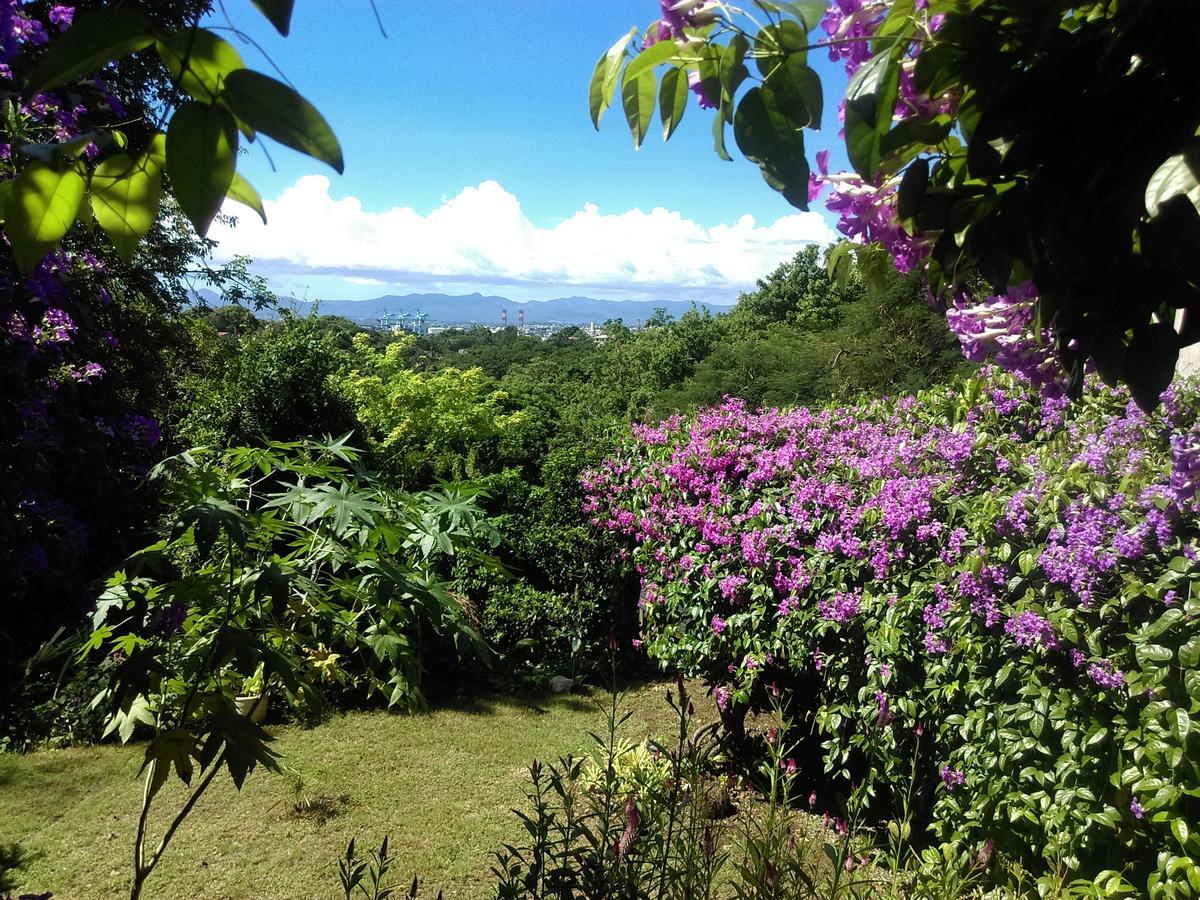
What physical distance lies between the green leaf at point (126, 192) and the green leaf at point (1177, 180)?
2.61 ft

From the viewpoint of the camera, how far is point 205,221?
0.50 meters

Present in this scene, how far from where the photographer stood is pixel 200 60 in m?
0.49

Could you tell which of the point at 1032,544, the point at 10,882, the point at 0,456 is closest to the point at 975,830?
the point at 1032,544

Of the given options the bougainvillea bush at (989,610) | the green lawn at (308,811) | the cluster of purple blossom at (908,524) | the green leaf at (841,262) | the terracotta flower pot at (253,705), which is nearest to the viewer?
the green leaf at (841,262)

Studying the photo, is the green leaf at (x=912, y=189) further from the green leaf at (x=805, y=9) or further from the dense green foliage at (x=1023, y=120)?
the green leaf at (x=805, y=9)

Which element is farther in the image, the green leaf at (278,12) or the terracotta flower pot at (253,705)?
the terracotta flower pot at (253,705)

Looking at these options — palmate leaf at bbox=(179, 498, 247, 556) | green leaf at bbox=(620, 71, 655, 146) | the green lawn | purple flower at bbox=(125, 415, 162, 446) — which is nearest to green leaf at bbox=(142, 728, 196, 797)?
palmate leaf at bbox=(179, 498, 247, 556)

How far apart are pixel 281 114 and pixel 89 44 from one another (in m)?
0.12

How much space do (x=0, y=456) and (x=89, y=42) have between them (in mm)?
4240

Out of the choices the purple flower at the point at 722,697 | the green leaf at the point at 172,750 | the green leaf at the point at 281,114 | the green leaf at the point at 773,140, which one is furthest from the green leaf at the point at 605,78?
the purple flower at the point at 722,697

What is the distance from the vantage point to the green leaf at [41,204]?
58cm

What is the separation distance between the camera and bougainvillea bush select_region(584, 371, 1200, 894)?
2135mm

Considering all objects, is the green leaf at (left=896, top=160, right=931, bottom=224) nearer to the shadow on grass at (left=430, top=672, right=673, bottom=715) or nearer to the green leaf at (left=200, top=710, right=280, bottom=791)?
the green leaf at (left=200, top=710, right=280, bottom=791)

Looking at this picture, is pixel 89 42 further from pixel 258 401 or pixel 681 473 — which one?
pixel 258 401
